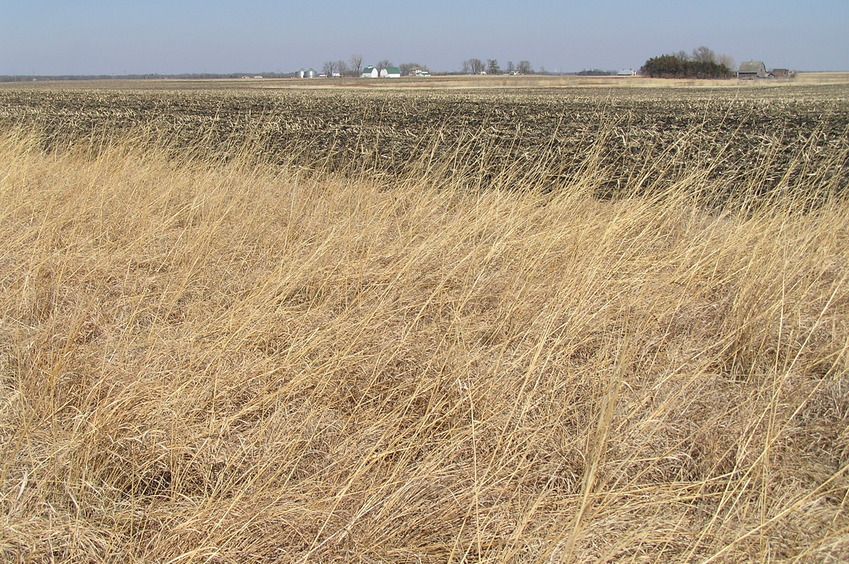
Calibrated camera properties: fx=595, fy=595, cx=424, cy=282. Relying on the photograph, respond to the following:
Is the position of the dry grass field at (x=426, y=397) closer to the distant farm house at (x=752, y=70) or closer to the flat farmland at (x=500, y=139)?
the flat farmland at (x=500, y=139)

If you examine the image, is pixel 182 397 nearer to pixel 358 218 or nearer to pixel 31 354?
pixel 31 354

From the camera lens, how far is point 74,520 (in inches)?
69.4

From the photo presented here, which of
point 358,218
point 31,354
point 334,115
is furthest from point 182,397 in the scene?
point 334,115

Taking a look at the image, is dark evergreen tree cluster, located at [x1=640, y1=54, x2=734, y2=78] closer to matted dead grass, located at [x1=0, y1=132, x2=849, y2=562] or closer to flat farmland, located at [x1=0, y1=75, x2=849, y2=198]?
flat farmland, located at [x1=0, y1=75, x2=849, y2=198]

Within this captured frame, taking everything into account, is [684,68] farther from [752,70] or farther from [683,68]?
[752,70]

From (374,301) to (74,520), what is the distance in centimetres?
168

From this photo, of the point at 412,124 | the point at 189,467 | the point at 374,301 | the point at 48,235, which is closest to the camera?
the point at 189,467

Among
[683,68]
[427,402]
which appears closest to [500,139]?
[427,402]

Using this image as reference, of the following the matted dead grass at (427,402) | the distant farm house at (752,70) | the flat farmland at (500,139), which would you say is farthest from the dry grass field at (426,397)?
the distant farm house at (752,70)

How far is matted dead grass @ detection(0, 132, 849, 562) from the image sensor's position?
172 cm

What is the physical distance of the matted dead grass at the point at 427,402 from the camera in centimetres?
172

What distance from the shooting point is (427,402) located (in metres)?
2.35

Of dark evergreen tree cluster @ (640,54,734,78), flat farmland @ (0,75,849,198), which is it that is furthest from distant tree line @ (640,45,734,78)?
flat farmland @ (0,75,849,198)

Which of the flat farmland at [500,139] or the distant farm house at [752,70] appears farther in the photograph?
the distant farm house at [752,70]
